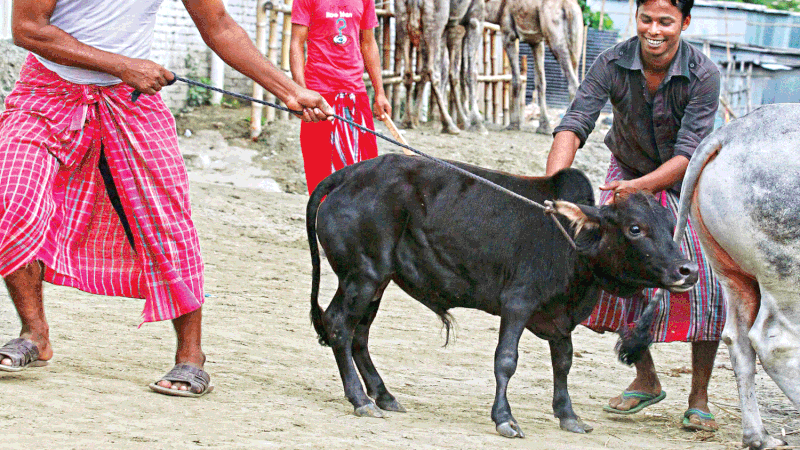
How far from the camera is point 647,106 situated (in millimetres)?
4645

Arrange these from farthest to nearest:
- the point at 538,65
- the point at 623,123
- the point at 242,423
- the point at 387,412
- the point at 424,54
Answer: the point at 538,65
the point at 424,54
the point at 623,123
the point at 387,412
the point at 242,423

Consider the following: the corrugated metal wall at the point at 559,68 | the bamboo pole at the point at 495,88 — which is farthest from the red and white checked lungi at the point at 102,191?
the corrugated metal wall at the point at 559,68

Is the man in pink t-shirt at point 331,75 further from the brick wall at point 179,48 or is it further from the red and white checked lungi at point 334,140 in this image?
the brick wall at point 179,48

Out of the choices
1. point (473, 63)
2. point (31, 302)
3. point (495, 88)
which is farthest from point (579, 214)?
point (495, 88)

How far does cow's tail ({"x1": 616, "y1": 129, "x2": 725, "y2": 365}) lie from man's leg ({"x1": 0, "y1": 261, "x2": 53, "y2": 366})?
240cm

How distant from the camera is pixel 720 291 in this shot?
4.46 meters

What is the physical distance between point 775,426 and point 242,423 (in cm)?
235

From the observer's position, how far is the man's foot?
3980 mm

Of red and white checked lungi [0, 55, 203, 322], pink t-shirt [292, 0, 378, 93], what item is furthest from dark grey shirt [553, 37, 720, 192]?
pink t-shirt [292, 0, 378, 93]

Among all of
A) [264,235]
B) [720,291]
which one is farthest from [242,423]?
[264,235]

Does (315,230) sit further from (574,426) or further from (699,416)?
(699,416)

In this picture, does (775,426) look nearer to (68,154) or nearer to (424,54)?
(68,154)

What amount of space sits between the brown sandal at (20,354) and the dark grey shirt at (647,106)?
8.00 feet

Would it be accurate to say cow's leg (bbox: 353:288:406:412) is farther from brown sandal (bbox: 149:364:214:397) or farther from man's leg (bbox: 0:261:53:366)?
man's leg (bbox: 0:261:53:366)
